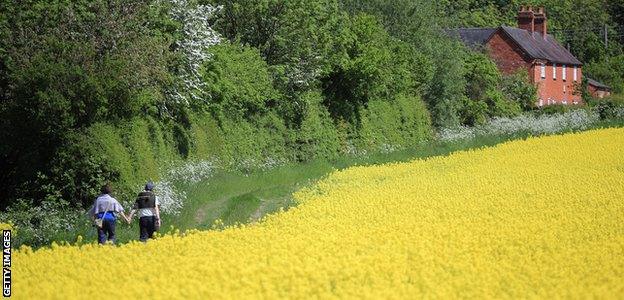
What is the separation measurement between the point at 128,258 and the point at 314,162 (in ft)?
78.5

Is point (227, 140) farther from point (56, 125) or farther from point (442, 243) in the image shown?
point (442, 243)

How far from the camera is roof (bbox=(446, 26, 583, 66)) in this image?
78438 millimetres

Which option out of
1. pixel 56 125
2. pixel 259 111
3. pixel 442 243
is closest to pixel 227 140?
pixel 259 111

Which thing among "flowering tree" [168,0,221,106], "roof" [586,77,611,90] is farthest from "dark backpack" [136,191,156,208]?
"roof" [586,77,611,90]

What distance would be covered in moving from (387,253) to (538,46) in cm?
6682

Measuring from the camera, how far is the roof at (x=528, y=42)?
78438 millimetres

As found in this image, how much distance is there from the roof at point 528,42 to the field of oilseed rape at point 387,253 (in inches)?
1928

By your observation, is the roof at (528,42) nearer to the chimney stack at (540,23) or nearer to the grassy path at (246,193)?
the chimney stack at (540,23)

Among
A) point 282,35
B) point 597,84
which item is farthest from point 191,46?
point 597,84

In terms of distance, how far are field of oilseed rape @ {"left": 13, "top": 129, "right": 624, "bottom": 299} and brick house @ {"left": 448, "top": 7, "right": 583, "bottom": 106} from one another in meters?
45.2

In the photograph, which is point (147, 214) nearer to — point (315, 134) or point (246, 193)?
point (246, 193)

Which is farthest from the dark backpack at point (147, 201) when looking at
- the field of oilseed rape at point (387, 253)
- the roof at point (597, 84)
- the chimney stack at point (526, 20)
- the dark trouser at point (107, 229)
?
the roof at point (597, 84)

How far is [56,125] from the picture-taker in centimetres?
2683

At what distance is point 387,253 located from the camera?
1842 cm
